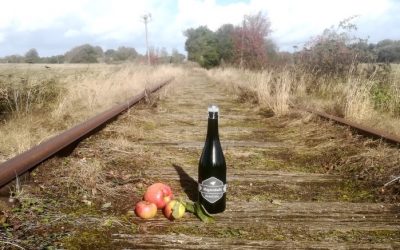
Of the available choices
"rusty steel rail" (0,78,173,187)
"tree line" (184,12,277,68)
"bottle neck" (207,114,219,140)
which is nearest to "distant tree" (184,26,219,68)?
"tree line" (184,12,277,68)

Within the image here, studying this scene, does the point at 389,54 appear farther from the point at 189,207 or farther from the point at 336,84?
the point at 189,207

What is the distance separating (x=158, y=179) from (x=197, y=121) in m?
3.52

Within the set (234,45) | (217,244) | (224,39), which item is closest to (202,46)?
(224,39)

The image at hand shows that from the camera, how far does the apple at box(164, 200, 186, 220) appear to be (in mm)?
2170

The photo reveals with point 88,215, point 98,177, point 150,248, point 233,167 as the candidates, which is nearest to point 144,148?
point 233,167

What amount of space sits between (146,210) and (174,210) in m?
0.16

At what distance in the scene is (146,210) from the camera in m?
2.18

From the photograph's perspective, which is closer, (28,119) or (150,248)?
(150,248)

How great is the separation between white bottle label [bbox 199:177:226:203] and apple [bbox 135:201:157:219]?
300 mm

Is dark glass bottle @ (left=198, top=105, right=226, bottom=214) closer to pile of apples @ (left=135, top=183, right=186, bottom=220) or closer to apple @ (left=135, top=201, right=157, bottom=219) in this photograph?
pile of apples @ (left=135, top=183, right=186, bottom=220)

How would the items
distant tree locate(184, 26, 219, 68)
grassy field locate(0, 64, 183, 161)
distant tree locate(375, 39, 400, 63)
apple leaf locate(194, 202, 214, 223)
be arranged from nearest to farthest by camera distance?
apple leaf locate(194, 202, 214, 223), grassy field locate(0, 64, 183, 161), distant tree locate(375, 39, 400, 63), distant tree locate(184, 26, 219, 68)

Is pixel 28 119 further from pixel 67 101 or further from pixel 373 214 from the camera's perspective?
pixel 373 214

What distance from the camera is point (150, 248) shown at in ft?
6.01

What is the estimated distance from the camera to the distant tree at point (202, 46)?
67.3m
